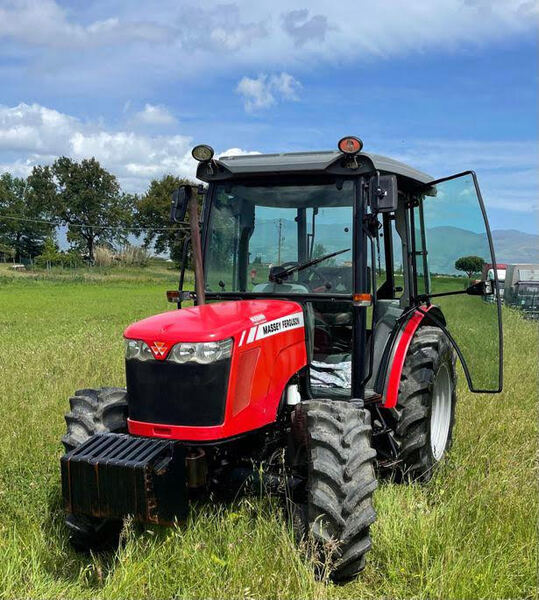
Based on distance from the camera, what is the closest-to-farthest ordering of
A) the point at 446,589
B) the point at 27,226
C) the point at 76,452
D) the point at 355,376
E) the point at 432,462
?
the point at 446,589
the point at 76,452
the point at 355,376
the point at 432,462
the point at 27,226

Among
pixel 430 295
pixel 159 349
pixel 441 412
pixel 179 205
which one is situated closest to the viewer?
pixel 159 349

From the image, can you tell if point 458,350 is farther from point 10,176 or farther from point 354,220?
point 10,176

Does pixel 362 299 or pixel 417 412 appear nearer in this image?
pixel 362 299

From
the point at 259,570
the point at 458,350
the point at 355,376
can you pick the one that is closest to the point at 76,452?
the point at 259,570

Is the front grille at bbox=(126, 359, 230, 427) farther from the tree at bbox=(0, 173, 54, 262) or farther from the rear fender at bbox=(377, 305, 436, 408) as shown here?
the tree at bbox=(0, 173, 54, 262)

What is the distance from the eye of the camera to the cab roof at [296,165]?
445cm

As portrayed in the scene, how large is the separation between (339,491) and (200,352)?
3.45 ft

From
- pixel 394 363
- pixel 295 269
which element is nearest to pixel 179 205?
pixel 295 269

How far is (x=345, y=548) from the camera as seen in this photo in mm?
3580

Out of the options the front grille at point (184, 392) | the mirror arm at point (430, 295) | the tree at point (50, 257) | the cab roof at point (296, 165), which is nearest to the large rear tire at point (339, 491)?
the front grille at point (184, 392)

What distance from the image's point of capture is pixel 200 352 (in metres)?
3.68

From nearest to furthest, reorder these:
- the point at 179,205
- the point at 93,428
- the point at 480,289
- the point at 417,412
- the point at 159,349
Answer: the point at 159,349, the point at 93,428, the point at 179,205, the point at 417,412, the point at 480,289

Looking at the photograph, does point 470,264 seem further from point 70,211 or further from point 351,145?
point 70,211

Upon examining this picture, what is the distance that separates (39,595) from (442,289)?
4095mm
